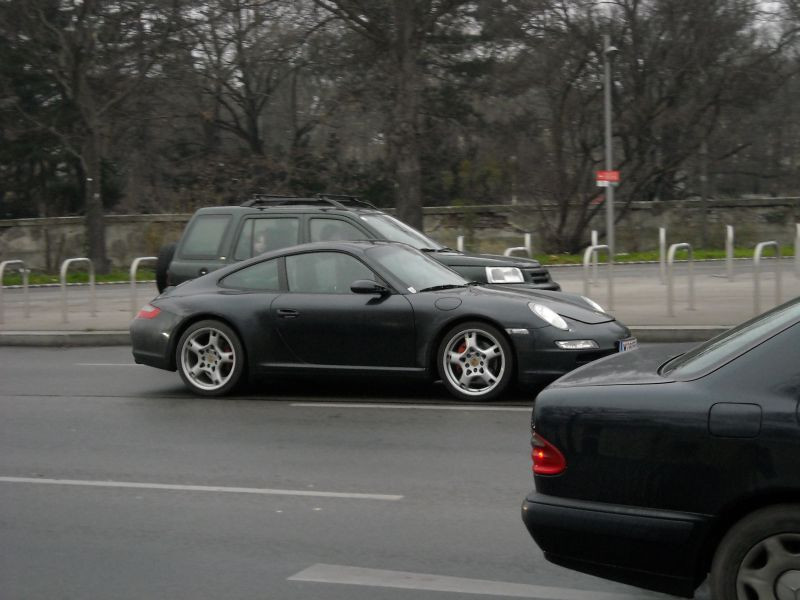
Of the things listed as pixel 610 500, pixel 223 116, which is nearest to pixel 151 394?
pixel 610 500

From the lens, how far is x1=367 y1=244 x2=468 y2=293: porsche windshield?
406 inches

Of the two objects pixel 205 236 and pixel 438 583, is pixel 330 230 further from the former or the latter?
pixel 438 583

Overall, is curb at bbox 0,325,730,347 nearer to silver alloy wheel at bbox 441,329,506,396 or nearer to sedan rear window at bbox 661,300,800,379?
silver alloy wheel at bbox 441,329,506,396

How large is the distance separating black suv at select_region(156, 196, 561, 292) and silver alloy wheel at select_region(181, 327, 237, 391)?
2476 millimetres

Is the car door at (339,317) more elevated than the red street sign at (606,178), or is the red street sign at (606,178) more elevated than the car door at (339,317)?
the red street sign at (606,178)

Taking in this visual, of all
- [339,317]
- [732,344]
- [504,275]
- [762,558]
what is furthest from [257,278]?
[762,558]

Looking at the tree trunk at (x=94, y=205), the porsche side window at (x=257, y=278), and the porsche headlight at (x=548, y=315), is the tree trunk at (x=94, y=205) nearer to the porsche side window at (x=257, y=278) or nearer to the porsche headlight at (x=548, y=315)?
the porsche side window at (x=257, y=278)

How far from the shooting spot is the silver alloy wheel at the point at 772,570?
4031mm

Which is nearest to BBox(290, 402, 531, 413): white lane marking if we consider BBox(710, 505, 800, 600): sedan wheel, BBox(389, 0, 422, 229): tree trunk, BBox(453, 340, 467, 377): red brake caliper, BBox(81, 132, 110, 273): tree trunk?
BBox(453, 340, 467, 377): red brake caliper

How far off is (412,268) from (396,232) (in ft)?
9.89

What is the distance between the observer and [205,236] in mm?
13367

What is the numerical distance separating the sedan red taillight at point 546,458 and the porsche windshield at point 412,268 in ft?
A: 18.0

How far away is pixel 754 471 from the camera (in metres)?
4.07

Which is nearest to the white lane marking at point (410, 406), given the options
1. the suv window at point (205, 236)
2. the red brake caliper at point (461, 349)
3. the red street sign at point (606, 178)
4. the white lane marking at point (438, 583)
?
the red brake caliper at point (461, 349)
